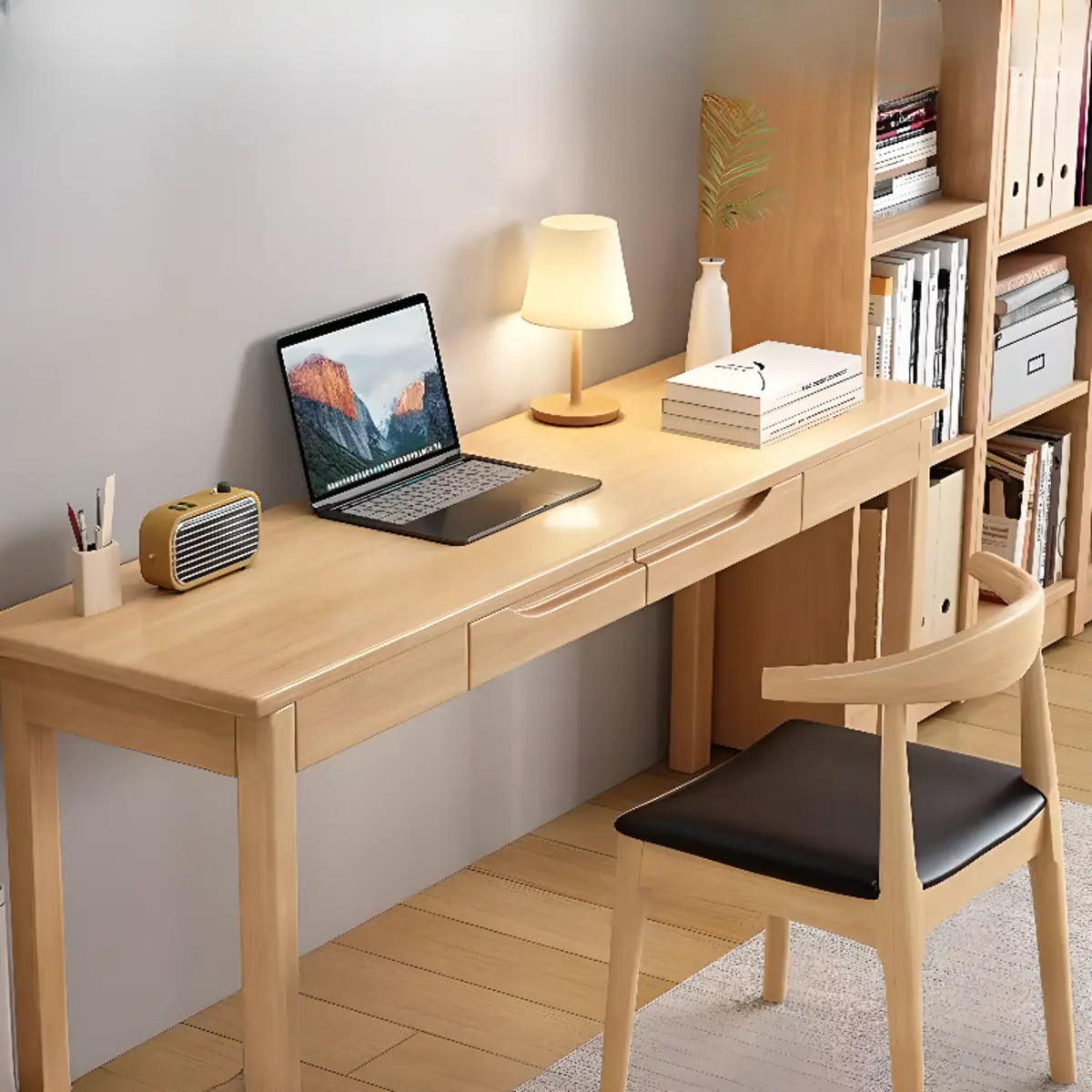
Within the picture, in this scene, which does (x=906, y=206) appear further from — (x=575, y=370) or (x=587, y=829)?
(x=587, y=829)

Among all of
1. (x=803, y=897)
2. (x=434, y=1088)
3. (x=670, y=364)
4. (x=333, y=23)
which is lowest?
(x=434, y=1088)

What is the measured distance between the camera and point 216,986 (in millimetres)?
2943

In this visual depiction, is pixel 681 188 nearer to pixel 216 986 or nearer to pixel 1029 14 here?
pixel 1029 14

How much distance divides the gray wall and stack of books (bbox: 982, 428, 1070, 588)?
33.6 inches

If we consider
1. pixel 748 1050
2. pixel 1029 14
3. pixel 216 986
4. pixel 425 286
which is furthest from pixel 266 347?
Result: pixel 1029 14

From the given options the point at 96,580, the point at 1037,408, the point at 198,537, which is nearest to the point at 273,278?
the point at 198,537

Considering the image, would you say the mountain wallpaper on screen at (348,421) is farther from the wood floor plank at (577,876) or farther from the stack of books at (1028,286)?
the stack of books at (1028,286)

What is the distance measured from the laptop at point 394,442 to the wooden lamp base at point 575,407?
207mm

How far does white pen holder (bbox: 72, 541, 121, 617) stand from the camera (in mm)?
2363

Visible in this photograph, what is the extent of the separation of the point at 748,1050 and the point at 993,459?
1.67m

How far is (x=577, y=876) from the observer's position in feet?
10.9

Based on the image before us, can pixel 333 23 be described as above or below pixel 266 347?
above

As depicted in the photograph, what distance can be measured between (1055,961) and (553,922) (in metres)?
0.83

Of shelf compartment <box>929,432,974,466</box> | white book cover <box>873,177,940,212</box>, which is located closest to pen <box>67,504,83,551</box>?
white book cover <box>873,177,940,212</box>
